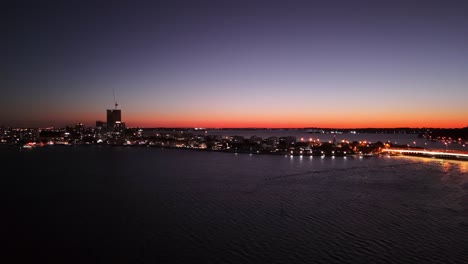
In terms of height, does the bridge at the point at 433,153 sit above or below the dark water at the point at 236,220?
above

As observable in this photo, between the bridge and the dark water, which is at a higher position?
the bridge

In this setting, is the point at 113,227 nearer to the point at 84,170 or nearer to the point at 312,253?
the point at 312,253

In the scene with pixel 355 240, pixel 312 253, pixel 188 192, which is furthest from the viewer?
pixel 188 192

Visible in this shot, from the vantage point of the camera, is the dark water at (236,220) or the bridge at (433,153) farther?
the bridge at (433,153)

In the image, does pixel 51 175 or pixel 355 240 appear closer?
pixel 355 240

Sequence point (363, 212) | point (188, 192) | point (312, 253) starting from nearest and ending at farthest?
point (312, 253) < point (363, 212) < point (188, 192)

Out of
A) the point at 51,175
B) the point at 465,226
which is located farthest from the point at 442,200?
the point at 51,175

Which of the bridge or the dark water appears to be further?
the bridge
